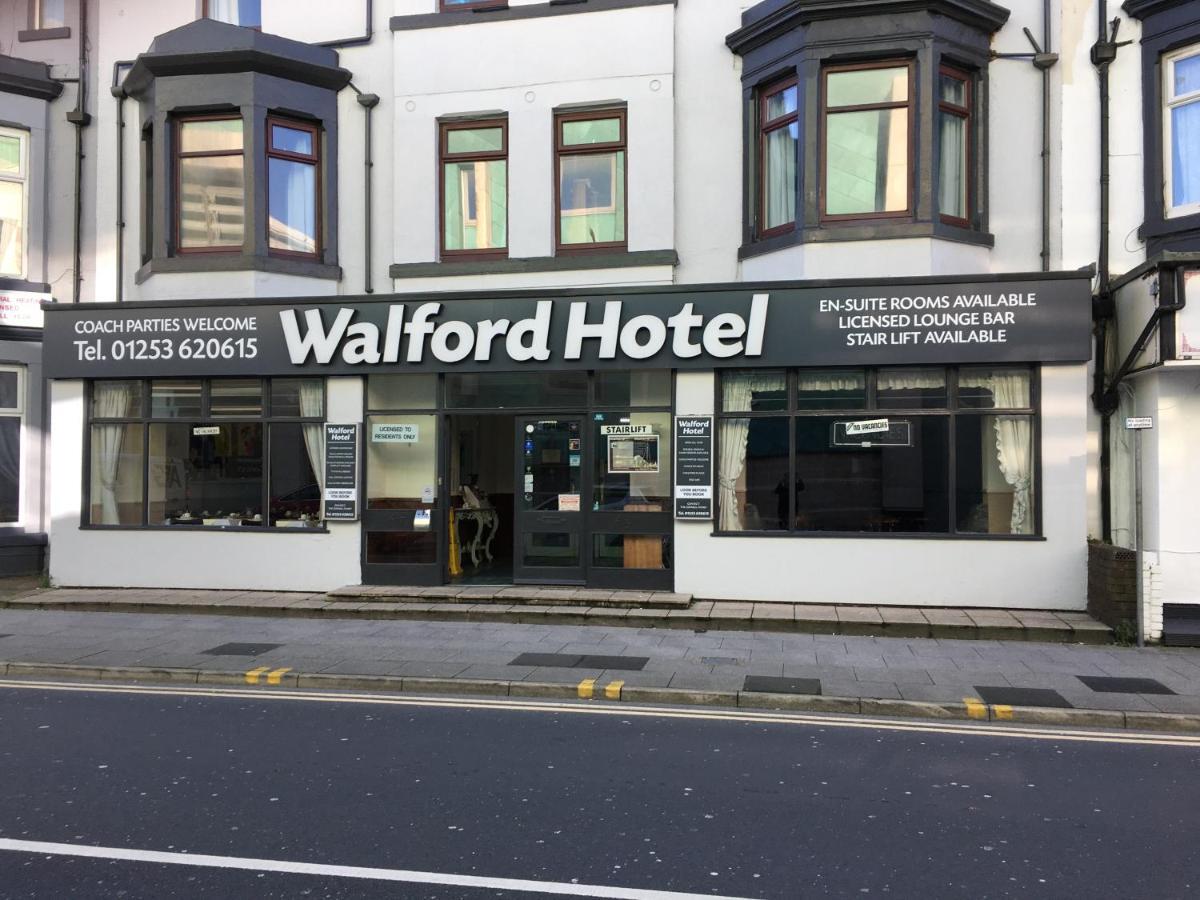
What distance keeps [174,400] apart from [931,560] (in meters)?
10.5

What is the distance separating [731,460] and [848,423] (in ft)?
4.98

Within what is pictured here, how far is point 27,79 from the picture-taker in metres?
13.6

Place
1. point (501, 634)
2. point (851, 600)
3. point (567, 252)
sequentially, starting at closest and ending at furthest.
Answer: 1. point (501, 634)
2. point (851, 600)
3. point (567, 252)

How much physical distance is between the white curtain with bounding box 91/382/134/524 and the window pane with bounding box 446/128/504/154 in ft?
19.0

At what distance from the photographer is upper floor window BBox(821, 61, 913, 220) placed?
1103 centimetres

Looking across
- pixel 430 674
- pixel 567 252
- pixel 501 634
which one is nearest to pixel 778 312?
pixel 567 252

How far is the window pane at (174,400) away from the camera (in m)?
12.9

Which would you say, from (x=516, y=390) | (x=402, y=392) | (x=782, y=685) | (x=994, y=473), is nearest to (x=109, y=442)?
(x=402, y=392)

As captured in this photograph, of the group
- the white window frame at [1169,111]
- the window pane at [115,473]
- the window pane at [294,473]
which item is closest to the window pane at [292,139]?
the window pane at [294,473]

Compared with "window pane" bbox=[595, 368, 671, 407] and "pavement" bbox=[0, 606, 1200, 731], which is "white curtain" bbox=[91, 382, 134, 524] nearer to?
"pavement" bbox=[0, 606, 1200, 731]

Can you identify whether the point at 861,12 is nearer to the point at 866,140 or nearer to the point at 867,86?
the point at 867,86

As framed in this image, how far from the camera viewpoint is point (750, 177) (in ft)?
38.2

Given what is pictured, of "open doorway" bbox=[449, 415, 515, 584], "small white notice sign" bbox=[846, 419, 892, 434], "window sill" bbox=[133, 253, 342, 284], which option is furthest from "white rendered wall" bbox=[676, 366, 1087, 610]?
"window sill" bbox=[133, 253, 342, 284]

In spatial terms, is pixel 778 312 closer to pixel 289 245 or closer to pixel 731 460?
pixel 731 460
